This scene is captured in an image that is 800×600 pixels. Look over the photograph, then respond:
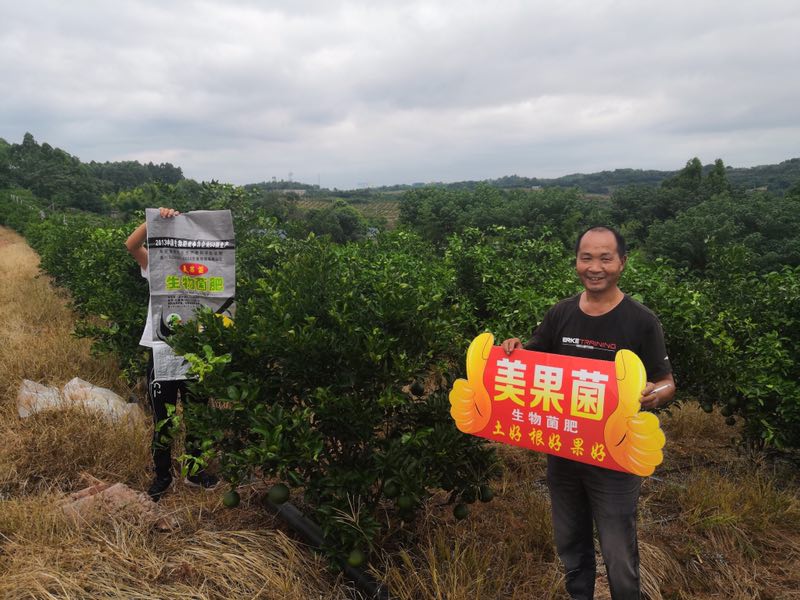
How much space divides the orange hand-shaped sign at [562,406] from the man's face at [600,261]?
29 centimetres

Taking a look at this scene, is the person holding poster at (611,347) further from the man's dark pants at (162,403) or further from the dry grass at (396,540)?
the man's dark pants at (162,403)

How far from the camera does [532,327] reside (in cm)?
356

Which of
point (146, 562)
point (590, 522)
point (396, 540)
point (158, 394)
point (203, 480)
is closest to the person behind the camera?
point (590, 522)

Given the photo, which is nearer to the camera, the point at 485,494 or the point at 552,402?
the point at 552,402

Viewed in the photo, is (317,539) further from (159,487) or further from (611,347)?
(611,347)

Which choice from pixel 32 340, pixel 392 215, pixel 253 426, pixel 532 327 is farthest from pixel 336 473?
pixel 392 215

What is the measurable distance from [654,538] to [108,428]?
385 cm

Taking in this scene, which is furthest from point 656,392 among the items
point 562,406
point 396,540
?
point 396,540

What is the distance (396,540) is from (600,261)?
6.18 feet

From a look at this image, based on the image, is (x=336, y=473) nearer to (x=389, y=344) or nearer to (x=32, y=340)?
(x=389, y=344)

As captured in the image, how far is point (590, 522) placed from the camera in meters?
2.31

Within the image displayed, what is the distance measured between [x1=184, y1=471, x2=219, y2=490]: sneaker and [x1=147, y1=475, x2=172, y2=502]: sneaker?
115 millimetres

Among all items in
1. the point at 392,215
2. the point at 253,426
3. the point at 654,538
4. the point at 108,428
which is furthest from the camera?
the point at 392,215

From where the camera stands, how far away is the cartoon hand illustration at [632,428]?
1845 mm
